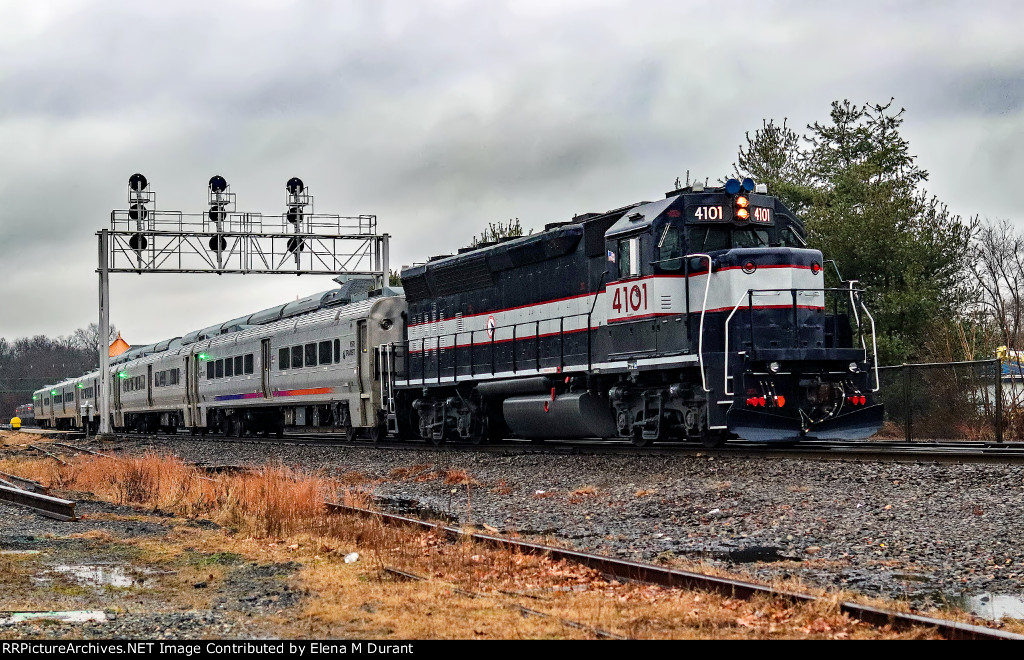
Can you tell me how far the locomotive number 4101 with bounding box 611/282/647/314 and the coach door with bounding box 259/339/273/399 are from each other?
51.1ft

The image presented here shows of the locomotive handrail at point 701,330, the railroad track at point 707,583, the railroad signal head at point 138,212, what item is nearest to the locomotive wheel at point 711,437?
the locomotive handrail at point 701,330

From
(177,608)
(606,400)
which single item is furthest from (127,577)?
(606,400)

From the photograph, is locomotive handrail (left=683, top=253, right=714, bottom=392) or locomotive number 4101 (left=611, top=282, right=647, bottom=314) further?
locomotive number 4101 (left=611, top=282, right=647, bottom=314)

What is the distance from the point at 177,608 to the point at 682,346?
376 inches

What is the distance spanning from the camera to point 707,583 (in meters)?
7.06

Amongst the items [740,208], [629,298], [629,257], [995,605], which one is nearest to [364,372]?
[629,298]

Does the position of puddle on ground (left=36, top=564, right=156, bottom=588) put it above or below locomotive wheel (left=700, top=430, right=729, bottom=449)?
below

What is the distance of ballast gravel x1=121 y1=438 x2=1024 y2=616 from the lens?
26.1ft

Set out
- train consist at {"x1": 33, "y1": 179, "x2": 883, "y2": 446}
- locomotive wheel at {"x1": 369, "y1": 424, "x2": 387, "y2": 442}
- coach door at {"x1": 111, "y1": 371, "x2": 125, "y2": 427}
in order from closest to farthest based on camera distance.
Answer: train consist at {"x1": 33, "y1": 179, "x2": 883, "y2": 446}, locomotive wheel at {"x1": 369, "y1": 424, "x2": 387, "y2": 442}, coach door at {"x1": 111, "y1": 371, "x2": 125, "y2": 427}

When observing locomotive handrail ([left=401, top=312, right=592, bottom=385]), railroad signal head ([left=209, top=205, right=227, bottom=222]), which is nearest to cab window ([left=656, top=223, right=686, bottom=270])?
locomotive handrail ([left=401, top=312, right=592, bottom=385])

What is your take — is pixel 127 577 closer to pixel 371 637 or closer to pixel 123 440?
pixel 371 637

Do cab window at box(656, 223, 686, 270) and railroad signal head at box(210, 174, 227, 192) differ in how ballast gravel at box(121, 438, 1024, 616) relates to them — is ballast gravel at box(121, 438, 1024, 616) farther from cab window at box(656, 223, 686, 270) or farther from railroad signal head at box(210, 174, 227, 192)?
railroad signal head at box(210, 174, 227, 192)

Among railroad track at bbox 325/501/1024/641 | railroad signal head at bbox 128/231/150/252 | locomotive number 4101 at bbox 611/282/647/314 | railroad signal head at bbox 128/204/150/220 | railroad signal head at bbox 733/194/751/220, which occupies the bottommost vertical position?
railroad track at bbox 325/501/1024/641

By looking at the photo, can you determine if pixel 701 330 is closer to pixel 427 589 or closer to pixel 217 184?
pixel 427 589
